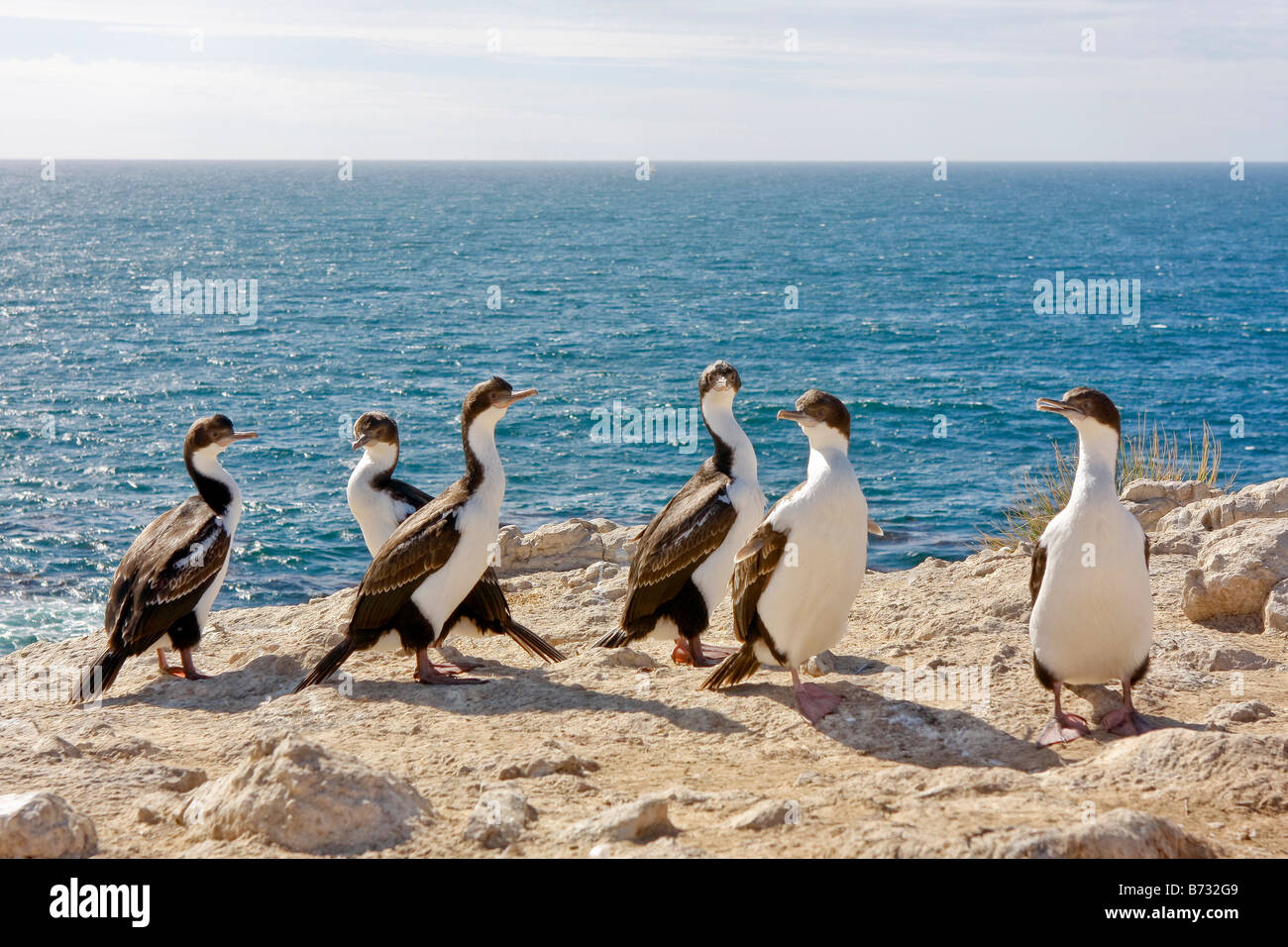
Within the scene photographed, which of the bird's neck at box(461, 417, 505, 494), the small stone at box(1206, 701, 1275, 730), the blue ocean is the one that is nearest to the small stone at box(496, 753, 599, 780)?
the bird's neck at box(461, 417, 505, 494)

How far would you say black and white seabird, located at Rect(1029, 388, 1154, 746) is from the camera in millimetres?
7457

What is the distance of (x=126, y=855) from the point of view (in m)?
5.95

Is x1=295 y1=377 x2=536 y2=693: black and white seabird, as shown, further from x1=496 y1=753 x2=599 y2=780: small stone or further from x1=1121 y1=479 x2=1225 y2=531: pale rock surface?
x1=1121 y1=479 x2=1225 y2=531: pale rock surface

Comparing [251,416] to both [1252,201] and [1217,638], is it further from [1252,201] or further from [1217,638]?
[1252,201]

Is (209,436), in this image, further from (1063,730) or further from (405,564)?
(1063,730)

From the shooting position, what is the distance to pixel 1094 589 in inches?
295

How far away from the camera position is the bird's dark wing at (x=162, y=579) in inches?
403

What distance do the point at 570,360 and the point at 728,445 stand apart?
143 feet

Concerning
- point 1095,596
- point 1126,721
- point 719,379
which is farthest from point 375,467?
point 1126,721

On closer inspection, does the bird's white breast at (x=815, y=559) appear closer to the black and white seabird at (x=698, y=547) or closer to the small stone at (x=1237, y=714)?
the black and white seabird at (x=698, y=547)

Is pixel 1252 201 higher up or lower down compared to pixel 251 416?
higher up

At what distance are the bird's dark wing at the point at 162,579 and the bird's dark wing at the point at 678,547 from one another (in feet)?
12.8
